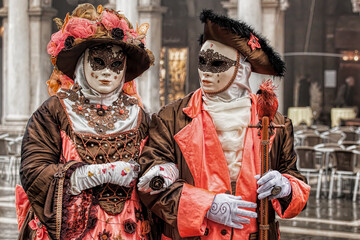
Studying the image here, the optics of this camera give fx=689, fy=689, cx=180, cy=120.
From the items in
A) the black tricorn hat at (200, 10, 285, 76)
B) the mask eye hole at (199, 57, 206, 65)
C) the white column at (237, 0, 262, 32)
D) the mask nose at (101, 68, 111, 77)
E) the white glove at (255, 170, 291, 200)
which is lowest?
the white glove at (255, 170, 291, 200)

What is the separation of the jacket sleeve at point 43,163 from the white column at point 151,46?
14.2m

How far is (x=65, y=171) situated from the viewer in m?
3.53

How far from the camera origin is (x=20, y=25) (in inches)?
755

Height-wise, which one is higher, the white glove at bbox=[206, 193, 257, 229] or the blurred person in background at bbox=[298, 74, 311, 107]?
the blurred person in background at bbox=[298, 74, 311, 107]

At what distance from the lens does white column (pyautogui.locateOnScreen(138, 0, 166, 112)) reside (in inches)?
712

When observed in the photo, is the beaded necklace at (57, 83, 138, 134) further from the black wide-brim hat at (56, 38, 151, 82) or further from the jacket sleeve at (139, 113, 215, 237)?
the jacket sleeve at (139, 113, 215, 237)

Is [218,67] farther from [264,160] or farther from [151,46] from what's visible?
[151,46]

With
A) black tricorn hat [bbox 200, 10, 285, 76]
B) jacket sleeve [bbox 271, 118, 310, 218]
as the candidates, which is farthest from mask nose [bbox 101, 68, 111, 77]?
jacket sleeve [bbox 271, 118, 310, 218]

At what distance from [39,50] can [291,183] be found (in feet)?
59.7

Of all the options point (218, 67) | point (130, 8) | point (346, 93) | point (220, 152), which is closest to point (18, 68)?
point (130, 8)

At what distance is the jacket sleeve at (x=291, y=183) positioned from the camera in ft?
11.4

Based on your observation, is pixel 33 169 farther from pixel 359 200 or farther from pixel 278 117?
pixel 359 200

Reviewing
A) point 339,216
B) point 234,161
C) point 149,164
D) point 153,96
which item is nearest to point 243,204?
point 234,161

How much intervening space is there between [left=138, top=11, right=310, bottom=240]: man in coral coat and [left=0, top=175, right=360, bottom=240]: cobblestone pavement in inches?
164
